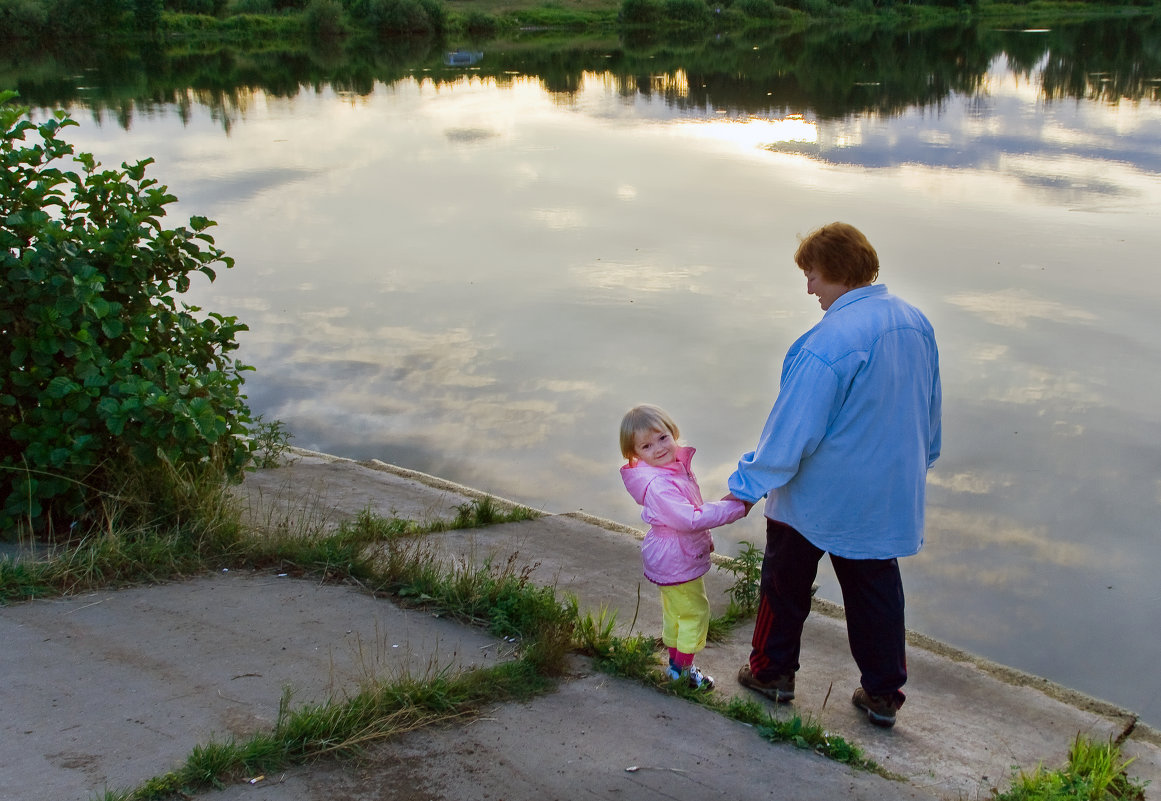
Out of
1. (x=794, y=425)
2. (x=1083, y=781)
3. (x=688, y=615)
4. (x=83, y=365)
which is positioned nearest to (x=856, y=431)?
(x=794, y=425)

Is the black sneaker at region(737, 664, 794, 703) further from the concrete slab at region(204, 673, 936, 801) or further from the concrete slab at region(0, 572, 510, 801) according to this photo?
the concrete slab at region(0, 572, 510, 801)

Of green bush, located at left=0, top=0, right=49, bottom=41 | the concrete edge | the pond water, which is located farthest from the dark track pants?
green bush, located at left=0, top=0, right=49, bottom=41

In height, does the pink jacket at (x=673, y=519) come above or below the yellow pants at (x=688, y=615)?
above

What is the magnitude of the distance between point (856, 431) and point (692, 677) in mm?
1127

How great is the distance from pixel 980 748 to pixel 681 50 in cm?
4013

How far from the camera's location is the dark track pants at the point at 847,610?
11.9 ft

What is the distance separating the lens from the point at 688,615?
3.82 m

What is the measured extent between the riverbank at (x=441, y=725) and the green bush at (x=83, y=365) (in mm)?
823

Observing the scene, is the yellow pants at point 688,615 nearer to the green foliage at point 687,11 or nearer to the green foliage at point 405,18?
the green foliage at point 405,18

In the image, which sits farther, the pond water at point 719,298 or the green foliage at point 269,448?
the green foliage at point 269,448

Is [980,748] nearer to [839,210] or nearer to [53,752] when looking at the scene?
[53,752]

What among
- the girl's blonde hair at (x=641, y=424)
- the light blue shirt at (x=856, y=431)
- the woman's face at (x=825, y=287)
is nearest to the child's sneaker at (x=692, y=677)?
the light blue shirt at (x=856, y=431)

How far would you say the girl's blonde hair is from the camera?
12.1 ft

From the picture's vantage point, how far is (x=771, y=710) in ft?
12.5
